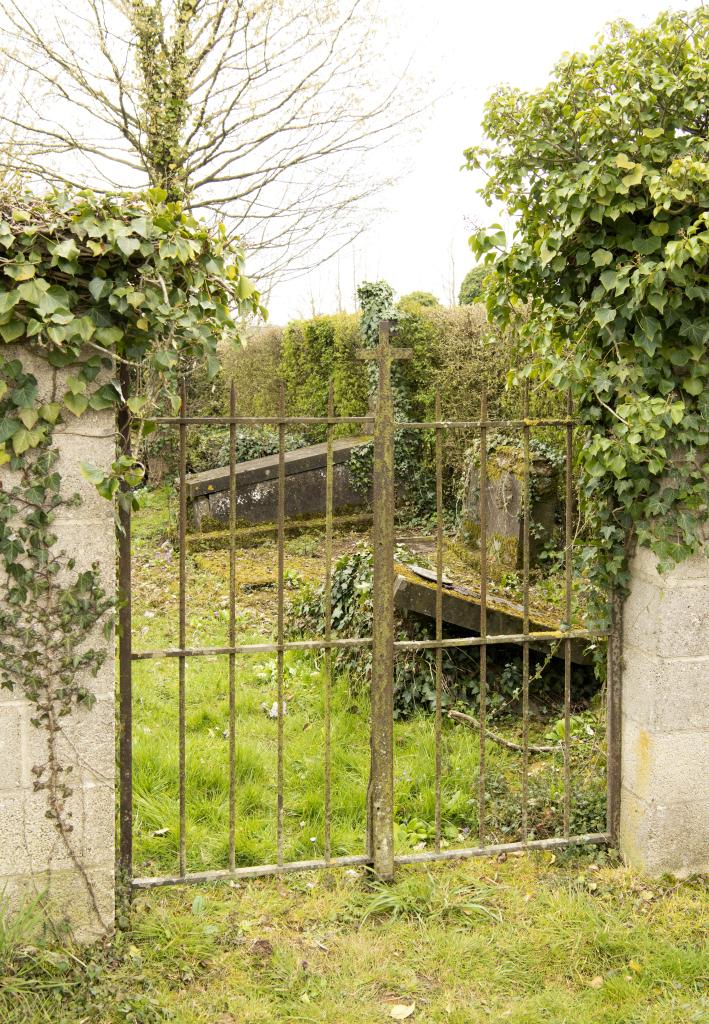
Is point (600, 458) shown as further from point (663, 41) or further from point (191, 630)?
point (191, 630)

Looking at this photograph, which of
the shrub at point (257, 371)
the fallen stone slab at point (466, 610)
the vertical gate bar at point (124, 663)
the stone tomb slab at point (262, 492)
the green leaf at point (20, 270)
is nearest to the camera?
the green leaf at point (20, 270)

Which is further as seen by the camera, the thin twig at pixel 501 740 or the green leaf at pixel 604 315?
the thin twig at pixel 501 740

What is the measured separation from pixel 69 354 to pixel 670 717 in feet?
8.59

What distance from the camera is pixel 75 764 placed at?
9.11 ft

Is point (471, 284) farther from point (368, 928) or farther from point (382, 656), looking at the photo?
point (368, 928)

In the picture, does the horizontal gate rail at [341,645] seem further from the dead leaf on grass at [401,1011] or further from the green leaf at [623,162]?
the green leaf at [623,162]

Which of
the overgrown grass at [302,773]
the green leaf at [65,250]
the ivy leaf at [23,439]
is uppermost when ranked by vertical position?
the green leaf at [65,250]

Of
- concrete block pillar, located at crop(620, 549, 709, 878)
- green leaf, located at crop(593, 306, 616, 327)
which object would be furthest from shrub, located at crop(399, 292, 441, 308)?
concrete block pillar, located at crop(620, 549, 709, 878)

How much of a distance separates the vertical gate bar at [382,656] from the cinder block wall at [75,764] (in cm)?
103

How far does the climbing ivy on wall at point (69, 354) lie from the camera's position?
2516mm

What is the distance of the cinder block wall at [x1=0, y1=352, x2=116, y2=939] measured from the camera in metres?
2.71

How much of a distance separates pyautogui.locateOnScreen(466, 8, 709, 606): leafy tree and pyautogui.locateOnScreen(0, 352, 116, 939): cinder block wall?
1.84 m

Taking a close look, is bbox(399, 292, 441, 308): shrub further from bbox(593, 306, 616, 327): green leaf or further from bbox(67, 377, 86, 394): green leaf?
bbox(67, 377, 86, 394): green leaf

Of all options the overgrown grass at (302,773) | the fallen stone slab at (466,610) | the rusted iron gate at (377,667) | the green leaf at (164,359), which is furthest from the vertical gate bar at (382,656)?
the fallen stone slab at (466,610)
